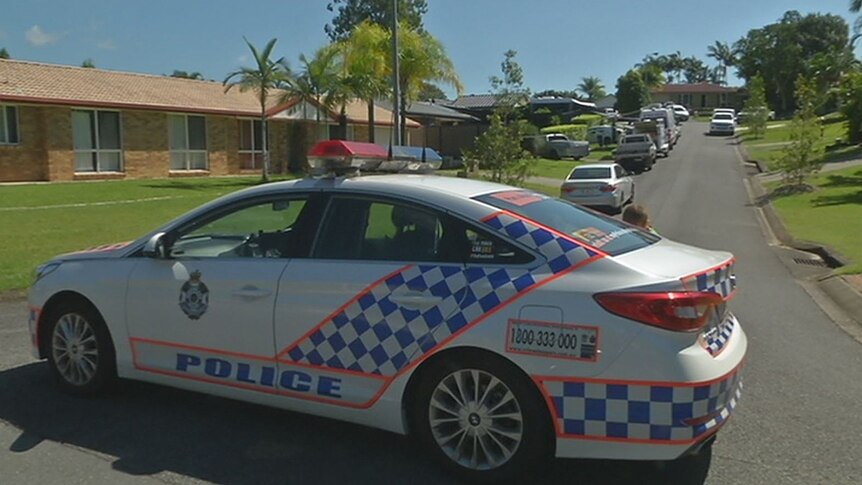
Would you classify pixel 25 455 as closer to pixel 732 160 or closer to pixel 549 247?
pixel 549 247

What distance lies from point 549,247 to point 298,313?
1.50m

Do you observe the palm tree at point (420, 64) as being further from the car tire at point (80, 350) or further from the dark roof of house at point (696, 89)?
the dark roof of house at point (696, 89)

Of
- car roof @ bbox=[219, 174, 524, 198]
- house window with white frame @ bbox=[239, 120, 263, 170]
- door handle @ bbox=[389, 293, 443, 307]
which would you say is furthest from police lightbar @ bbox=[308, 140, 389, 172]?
house window with white frame @ bbox=[239, 120, 263, 170]

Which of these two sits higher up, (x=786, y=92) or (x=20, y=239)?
(x=786, y=92)

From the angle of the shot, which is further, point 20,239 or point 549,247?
point 20,239

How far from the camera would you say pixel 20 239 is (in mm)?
12352

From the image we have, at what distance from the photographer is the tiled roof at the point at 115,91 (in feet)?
79.7

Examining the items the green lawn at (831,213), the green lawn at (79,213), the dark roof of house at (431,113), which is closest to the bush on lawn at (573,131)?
the dark roof of house at (431,113)

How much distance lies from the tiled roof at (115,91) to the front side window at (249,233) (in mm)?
21835

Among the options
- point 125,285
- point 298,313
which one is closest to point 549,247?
point 298,313

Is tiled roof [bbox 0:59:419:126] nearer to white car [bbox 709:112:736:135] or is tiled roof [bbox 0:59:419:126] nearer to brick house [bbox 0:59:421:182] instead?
brick house [bbox 0:59:421:182]

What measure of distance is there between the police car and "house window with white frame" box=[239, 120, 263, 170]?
27935mm

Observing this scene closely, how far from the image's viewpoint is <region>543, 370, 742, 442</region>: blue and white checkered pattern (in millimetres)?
3420

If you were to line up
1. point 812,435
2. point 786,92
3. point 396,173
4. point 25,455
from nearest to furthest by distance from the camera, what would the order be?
1. point 25,455
2. point 812,435
3. point 396,173
4. point 786,92
